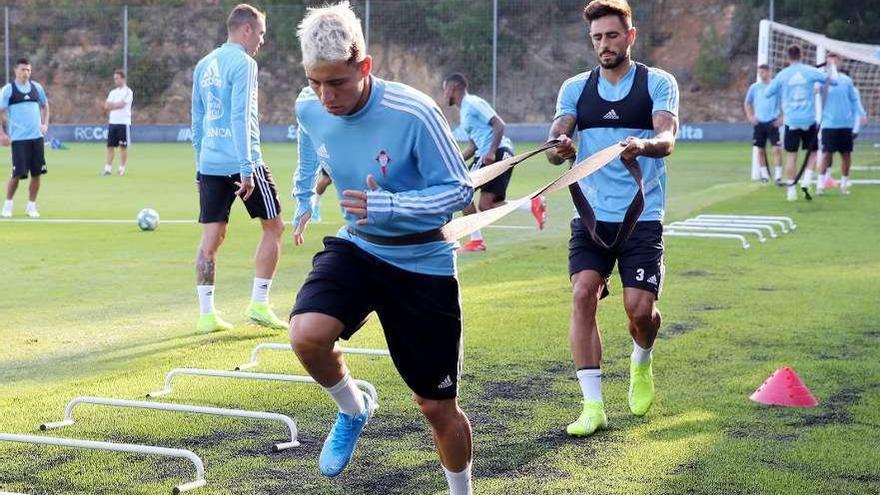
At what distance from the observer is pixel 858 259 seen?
522 inches

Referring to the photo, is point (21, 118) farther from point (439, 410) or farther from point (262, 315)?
point (439, 410)

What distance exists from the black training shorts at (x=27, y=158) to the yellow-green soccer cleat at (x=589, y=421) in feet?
44.4

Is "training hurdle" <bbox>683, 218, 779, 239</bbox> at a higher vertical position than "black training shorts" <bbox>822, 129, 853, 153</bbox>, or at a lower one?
lower

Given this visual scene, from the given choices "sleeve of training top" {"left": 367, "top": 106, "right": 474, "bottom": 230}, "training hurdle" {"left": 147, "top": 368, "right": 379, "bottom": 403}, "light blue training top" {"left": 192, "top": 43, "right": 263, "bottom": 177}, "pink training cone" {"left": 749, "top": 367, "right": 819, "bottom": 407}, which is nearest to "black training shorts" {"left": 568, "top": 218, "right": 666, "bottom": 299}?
"pink training cone" {"left": 749, "top": 367, "right": 819, "bottom": 407}

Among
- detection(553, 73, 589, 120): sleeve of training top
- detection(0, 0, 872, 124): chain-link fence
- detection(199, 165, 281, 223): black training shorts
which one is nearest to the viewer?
detection(553, 73, 589, 120): sleeve of training top

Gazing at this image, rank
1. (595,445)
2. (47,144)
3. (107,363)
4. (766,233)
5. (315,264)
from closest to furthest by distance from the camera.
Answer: (315,264) < (595,445) < (107,363) < (766,233) < (47,144)

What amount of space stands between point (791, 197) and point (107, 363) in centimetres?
1502

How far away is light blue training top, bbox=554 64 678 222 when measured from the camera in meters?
6.34

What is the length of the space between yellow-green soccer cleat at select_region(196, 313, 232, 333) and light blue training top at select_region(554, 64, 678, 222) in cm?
348

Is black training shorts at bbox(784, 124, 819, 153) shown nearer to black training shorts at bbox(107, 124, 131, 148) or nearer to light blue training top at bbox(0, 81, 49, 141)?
light blue training top at bbox(0, 81, 49, 141)

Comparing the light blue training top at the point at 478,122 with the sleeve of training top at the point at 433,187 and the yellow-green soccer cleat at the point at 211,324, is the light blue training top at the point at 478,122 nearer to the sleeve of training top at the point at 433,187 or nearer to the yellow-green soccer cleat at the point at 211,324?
the yellow-green soccer cleat at the point at 211,324

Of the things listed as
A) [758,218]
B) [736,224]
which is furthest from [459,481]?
[758,218]

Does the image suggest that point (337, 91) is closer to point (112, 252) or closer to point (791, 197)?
point (112, 252)

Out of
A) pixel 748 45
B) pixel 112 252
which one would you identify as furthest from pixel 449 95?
pixel 748 45
